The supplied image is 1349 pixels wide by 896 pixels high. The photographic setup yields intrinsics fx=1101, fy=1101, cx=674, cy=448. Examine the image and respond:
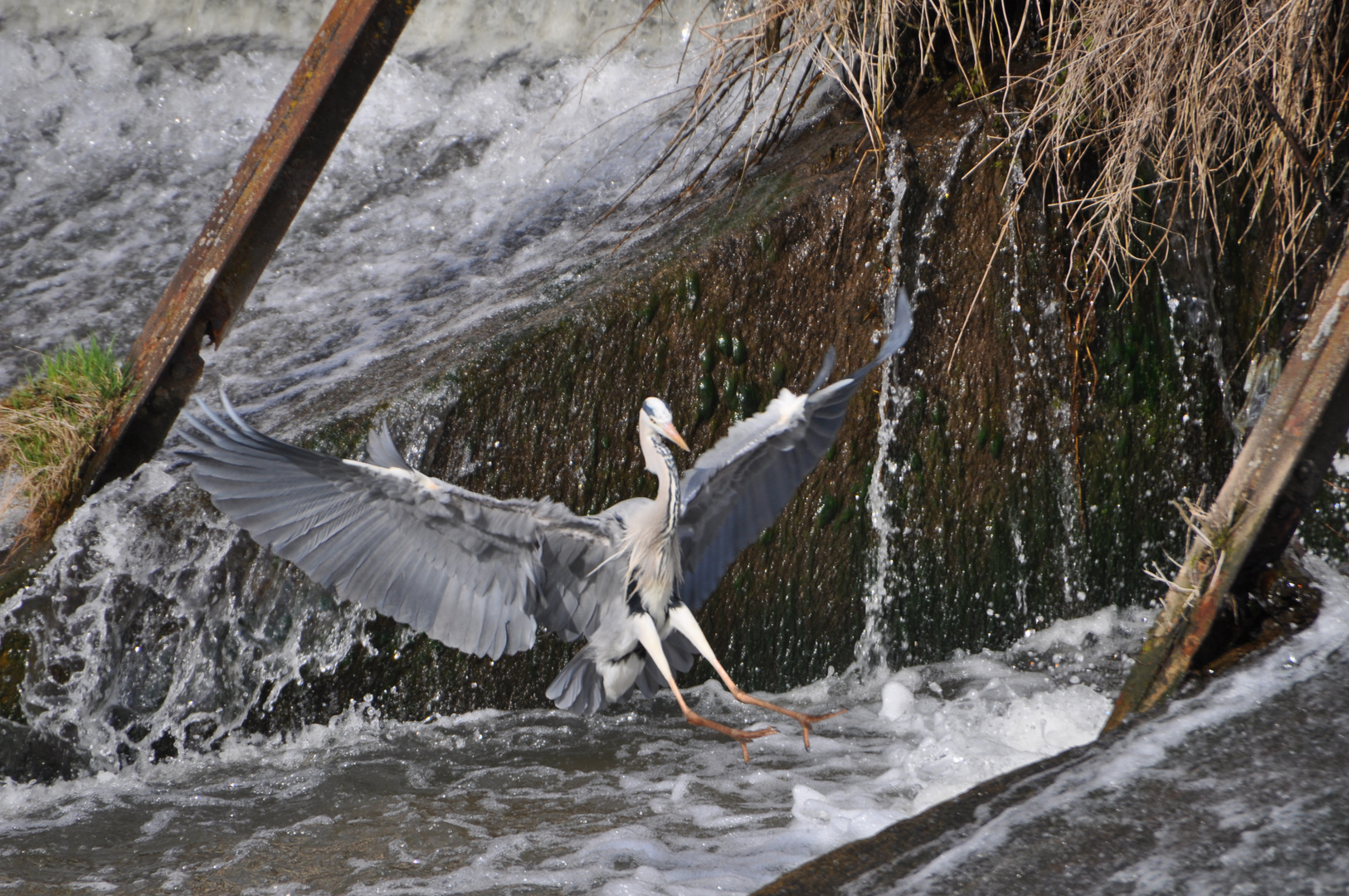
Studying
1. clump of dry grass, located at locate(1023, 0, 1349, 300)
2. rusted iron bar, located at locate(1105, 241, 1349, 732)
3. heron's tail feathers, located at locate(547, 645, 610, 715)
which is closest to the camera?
rusted iron bar, located at locate(1105, 241, 1349, 732)

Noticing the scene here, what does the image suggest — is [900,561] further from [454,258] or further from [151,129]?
[151,129]

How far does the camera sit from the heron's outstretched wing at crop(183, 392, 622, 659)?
2.27 meters

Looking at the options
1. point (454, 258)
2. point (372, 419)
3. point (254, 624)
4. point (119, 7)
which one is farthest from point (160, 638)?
point (119, 7)

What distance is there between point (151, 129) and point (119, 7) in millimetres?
968

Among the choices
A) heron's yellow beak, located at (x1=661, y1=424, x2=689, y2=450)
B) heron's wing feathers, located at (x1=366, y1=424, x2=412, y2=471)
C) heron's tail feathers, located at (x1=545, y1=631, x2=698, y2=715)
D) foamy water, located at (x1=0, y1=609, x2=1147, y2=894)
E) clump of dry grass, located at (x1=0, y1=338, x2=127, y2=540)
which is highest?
clump of dry grass, located at (x1=0, y1=338, x2=127, y2=540)

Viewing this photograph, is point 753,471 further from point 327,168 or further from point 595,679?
point 327,168

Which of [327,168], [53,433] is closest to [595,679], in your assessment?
[53,433]

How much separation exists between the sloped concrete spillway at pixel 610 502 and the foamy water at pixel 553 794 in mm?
12

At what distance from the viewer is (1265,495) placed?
2.13m

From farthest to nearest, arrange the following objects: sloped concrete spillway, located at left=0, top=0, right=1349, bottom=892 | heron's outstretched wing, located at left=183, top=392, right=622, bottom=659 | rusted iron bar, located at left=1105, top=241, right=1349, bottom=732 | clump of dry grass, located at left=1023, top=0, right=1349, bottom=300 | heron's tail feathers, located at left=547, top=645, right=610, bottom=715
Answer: clump of dry grass, located at left=1023, top=0, right=1349, bottom=300 → heron's tail feathers, located at left=547, top=645, right=610, bottom=715 → sloped concrete spillway, located at left=0, top=0, right=1349, bottom=892 → heron's outstretched wing, located at left=183, top=392, right=622, bottom=659 → rusted iron bar, located at left=1105, top=241, right=1349, bottom=732

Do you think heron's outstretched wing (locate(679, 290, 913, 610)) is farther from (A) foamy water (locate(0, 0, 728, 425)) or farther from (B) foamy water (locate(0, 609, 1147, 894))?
(A) foamy water (locate(0, 0, 728, 425))

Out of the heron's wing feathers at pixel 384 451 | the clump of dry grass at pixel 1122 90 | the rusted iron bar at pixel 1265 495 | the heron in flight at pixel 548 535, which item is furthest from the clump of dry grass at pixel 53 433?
the rusted iron bar at pixel 1265 495

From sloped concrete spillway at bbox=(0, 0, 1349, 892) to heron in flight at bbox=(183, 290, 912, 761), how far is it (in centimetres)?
38

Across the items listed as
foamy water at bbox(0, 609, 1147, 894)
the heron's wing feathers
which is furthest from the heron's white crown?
foamy water at bbox(0, 609, 1147, 894)
